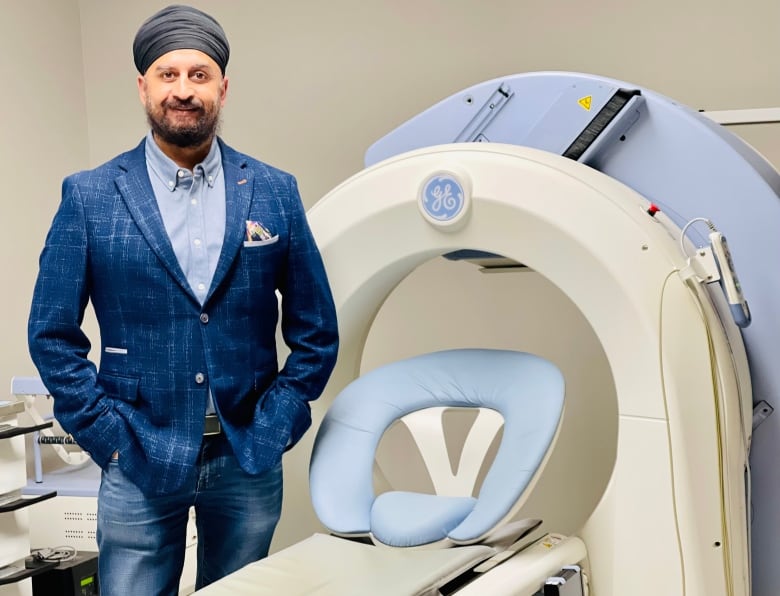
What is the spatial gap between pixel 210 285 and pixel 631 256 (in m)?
0.73

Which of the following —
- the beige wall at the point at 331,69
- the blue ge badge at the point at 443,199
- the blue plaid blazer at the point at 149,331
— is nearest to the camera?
the blue plaid blazer at the point at 149,331

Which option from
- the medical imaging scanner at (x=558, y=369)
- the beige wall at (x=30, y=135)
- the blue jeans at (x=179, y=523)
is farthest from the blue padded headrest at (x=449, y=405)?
the beige wall at (x=30, y=135)

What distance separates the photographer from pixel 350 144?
10.6 feet

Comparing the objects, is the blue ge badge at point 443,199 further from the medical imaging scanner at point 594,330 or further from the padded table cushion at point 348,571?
the padded table cushion at point 348,571

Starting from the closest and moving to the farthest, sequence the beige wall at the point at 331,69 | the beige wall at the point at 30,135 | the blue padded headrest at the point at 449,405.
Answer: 1. the blue padded headrest at the point at 449,405
2. the beige wall at the point at 331,69
3. the beige wall at the point at 30,135

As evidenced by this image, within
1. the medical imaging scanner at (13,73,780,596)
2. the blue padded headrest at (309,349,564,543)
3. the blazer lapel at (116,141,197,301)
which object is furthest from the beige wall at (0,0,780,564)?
the blazer lapel at (116,141,197,301)

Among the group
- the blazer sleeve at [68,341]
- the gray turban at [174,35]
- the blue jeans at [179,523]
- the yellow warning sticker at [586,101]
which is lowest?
the blue jeans at [179,523]

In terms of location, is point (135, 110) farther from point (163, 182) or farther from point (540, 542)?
point (540, 542)

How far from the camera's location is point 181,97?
66.0 inches

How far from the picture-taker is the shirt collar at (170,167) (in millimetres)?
1721

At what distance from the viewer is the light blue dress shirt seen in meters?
1.69

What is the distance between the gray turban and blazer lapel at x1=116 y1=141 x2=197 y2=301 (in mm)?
199

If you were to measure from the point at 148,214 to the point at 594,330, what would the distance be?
0.82 meters

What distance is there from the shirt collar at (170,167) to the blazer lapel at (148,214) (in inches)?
1.1
